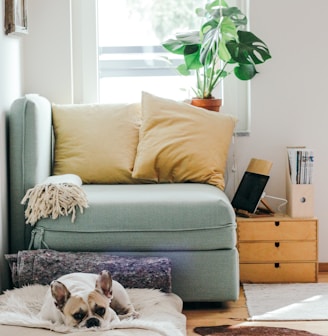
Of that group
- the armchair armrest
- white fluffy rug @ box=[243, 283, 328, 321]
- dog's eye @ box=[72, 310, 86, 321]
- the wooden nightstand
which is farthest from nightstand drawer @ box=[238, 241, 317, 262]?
dog's eye @ box=[72, 310, 86, 321]

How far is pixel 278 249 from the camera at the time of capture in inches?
158

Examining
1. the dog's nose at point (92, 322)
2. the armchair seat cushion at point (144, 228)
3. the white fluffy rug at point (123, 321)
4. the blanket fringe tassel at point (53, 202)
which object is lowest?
the white fluffy rug at point (123, 321)

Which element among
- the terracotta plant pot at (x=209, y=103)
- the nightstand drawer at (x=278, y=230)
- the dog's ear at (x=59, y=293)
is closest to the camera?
the dog's ear at (x=59, y=293)

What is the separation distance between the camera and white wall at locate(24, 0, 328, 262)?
14.2ft

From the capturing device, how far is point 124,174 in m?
4.09

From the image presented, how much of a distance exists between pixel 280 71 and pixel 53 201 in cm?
156

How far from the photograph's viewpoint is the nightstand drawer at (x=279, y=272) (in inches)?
159

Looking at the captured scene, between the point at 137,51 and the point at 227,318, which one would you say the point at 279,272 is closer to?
the point at 227,318

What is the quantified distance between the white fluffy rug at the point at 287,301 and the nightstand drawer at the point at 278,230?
0.77 feet

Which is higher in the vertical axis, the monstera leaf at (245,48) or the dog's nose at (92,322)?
the monstera leaf at (245,48)

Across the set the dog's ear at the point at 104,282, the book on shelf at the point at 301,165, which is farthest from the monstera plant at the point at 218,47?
the dog's ear at the point at 104,282

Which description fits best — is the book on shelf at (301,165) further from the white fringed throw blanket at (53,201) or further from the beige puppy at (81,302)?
the beige puppy at (81,302)

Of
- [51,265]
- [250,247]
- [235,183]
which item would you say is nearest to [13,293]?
[51,265]

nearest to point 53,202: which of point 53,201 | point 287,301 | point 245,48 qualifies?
point 53,201
